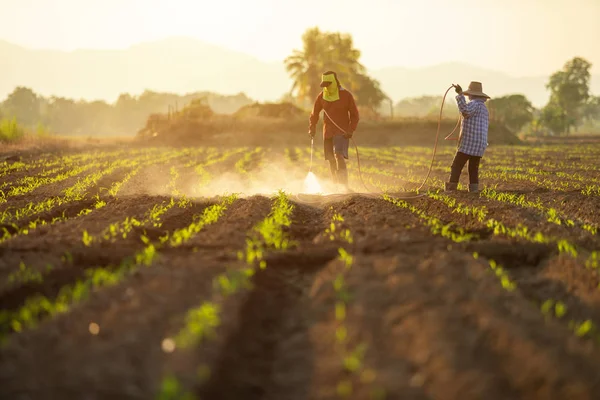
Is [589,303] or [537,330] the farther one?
[589,303]

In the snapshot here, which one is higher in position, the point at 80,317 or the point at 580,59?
the point at 580,59

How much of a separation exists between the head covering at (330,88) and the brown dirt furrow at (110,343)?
663 centimetres

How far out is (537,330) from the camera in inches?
129

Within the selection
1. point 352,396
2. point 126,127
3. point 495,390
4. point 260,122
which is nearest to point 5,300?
point 352,396

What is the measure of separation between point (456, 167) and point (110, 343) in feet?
25.5

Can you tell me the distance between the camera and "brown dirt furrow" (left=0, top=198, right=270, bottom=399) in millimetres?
2766

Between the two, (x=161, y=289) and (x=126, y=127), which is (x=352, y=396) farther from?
(x=126, y=127)

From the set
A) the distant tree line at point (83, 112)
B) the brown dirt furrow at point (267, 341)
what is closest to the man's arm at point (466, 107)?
the brown dirt furrow at point (267, 341)

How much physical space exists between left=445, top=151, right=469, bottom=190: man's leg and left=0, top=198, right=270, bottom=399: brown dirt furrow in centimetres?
624

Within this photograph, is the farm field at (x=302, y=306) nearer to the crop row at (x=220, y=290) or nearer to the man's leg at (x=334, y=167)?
the crop row at (x=220, y=290)

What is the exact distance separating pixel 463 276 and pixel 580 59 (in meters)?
88.6

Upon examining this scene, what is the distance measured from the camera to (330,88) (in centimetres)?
1052

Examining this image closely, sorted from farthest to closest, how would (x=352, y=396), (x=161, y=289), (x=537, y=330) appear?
(x=161, y=289), (x=537, y=330), (x=352, y=396)

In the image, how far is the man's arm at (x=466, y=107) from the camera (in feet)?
28.8
